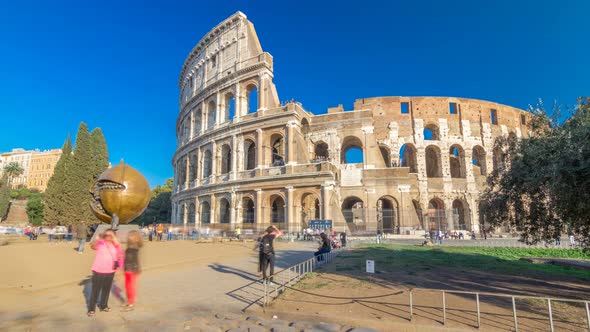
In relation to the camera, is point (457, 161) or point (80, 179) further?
point (457, 161)

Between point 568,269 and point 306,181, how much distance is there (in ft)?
57.5

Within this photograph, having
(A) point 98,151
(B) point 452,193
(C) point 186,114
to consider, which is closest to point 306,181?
(B) point 452,193

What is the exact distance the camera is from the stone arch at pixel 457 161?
33.4m

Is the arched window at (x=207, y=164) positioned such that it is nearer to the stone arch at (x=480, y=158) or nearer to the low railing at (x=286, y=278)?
the low railing at (x=286, y=278)

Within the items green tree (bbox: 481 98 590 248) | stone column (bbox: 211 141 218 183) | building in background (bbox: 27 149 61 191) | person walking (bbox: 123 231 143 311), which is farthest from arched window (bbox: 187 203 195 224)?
building in background (bbox: 27 149 61 191)

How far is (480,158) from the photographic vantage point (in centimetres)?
3447

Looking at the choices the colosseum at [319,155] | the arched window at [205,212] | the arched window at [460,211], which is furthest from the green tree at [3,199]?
the arched window at [460,211]

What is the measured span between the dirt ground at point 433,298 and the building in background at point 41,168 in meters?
104

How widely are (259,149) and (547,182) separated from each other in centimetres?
2388

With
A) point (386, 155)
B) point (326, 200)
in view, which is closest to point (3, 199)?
point (326, 200)

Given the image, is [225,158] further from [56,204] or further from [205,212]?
[56,204]

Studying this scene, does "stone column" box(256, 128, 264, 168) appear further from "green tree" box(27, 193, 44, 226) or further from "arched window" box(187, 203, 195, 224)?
"green tree" box(27, 193, 44, 226)

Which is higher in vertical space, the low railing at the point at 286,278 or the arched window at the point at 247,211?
the arched window at the point at 247,211

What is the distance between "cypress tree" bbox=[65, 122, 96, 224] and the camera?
31938mm
